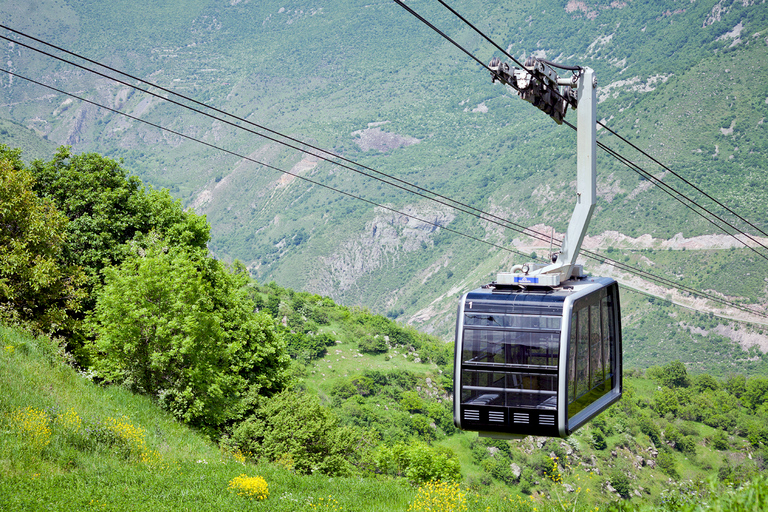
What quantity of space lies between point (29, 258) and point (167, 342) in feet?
18.8

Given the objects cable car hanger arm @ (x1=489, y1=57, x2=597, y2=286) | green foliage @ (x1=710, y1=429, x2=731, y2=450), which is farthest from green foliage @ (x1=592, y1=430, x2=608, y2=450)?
cable car hanger arm @ (x1=489, y1=57, x2=597, y2=286)

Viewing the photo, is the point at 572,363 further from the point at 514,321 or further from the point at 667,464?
the point at 667,464

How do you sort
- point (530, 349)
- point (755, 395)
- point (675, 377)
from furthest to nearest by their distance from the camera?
point (675, 377)
point (755, 395)
point (530, 349)

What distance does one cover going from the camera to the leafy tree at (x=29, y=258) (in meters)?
22.9

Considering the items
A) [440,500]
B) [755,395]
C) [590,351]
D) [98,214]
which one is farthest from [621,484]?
[590,351]

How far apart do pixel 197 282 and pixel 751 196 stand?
565ft

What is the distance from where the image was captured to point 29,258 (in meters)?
23.6

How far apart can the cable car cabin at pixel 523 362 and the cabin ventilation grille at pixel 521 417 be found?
0.06ft

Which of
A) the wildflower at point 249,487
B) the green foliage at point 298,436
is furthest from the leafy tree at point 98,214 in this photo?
the wildflower at point 249,487

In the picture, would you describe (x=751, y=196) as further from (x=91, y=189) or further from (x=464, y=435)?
(x=91, y=189)

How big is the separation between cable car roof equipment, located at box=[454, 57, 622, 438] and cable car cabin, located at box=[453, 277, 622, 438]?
17 millimetres

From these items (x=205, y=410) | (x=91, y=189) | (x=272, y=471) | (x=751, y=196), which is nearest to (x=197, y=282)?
(x=205, y=410)

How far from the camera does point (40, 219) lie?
78.7 feet

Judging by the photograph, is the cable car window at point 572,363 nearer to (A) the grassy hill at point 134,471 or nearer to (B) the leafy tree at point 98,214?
(A) the grassy hill at point 134,471
